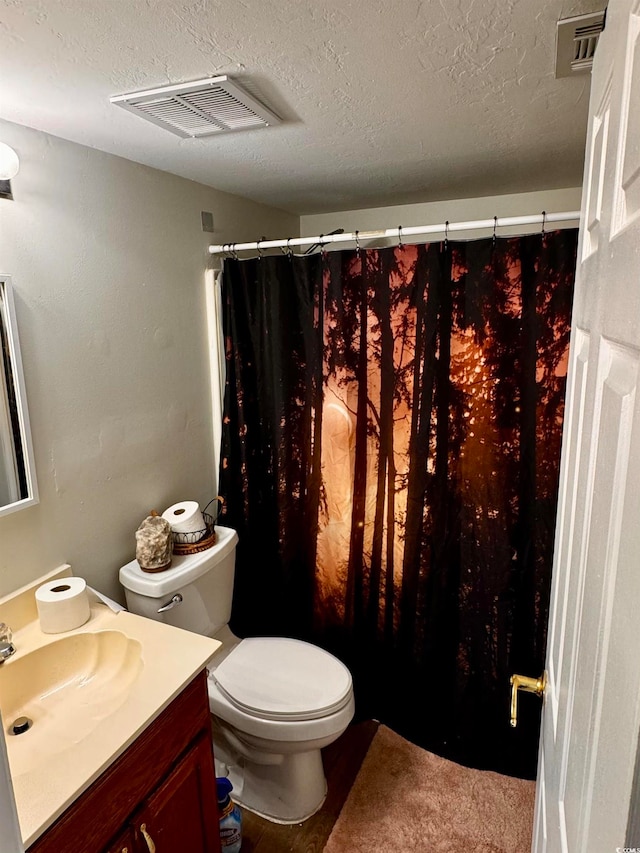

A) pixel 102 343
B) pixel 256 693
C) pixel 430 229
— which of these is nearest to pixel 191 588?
pixel 256 693

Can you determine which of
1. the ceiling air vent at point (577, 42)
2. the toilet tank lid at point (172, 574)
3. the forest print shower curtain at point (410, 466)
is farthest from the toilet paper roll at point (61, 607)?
the ceiling air vent at point (577, 42)

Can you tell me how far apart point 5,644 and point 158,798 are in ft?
1.70

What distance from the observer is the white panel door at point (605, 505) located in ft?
1.23

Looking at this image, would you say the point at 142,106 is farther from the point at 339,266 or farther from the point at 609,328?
the point at 609,328

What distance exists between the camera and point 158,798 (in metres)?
1.13

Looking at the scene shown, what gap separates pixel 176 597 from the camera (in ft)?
5.38

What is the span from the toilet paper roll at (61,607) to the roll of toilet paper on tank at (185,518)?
0.39 metres

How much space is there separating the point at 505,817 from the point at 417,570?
843 mm

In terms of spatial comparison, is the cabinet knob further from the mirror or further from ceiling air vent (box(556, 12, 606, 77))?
ceiling air vent (box(556, 12, 606, 77))

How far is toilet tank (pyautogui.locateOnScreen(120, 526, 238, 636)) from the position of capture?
1.60 m

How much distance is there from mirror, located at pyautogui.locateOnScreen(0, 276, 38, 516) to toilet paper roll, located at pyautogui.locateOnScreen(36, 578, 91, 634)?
9.6 inches

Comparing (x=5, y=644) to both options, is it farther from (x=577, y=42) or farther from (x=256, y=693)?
(x=577, y=42)

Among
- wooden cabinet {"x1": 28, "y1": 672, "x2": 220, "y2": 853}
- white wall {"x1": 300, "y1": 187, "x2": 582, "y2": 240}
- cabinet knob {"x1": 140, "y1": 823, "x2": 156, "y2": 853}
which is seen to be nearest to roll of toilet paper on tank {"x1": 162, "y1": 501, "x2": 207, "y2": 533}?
wooden cabinet {"x1": 28, "y1": 672, "x2": 220, "y2": 853}

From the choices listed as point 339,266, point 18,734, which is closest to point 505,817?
point 18,734
